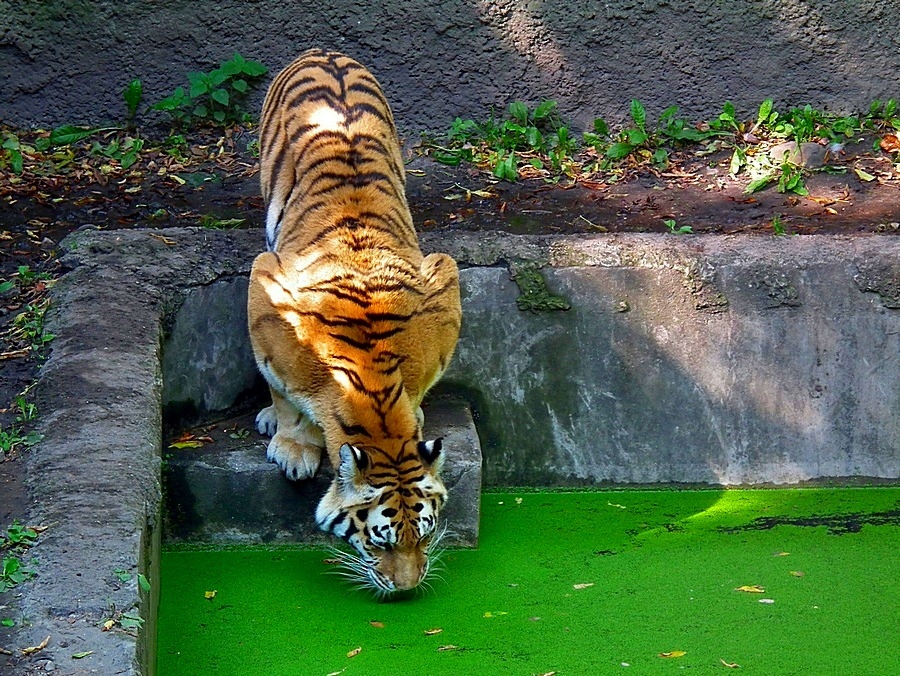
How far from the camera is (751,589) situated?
4492 millimetres

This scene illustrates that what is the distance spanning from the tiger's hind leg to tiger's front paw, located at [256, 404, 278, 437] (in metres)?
→ 0.12

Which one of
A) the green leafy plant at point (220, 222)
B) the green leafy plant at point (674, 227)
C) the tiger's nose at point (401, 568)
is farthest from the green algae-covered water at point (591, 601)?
the green leafy plant at point (220, 222)

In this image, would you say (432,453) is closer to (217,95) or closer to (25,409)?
(25,409)

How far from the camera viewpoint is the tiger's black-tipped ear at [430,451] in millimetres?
4223

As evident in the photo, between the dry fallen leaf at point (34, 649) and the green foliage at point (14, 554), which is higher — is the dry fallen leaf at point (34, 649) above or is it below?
below

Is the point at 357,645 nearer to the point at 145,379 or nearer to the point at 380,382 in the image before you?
the point at 380,382

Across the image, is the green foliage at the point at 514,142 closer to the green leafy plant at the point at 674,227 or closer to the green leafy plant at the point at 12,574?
the green leafy plant at the point at 674,227

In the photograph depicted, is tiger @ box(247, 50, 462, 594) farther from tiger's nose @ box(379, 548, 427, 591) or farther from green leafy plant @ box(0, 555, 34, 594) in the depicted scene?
green leafy plant @ box(0, 555, 34, 594)

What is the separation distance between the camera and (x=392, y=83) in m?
7.55

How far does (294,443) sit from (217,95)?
3.32 metres

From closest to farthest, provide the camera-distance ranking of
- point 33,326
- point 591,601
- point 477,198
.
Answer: point 591,601 → point 33,326 → point 477,198

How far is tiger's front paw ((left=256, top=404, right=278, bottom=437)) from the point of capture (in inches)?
198

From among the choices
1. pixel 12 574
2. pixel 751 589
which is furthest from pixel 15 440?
pixel 751 589

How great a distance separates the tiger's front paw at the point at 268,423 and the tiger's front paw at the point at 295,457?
0.25 m
